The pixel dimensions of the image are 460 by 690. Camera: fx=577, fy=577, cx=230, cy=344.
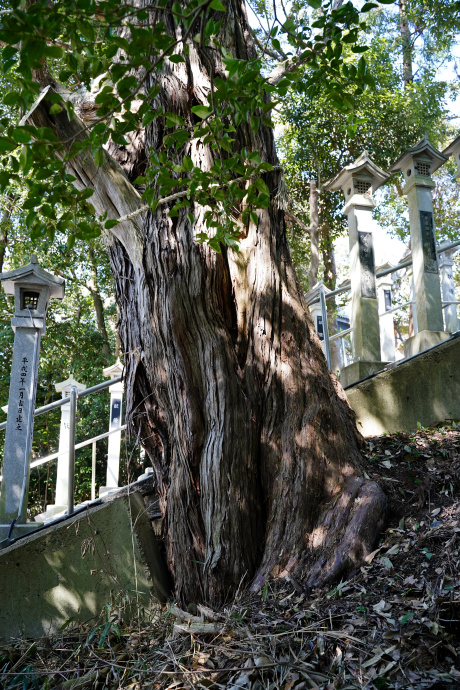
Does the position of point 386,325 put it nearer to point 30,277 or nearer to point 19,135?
point 30,277

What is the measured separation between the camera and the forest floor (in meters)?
2.38

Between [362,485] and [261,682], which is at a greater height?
[362,485]

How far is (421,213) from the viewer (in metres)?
6.08

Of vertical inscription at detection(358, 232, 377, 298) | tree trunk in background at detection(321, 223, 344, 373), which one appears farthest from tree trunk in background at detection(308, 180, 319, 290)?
vertical inscription at detection(358, 232, 377, 298)

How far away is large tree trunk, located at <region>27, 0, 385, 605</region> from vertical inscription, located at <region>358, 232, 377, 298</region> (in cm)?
184

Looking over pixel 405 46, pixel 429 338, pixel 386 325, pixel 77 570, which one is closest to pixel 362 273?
pixel 429 338

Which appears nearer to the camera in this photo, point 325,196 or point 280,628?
point 280,628

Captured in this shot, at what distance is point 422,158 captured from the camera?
6.13 metres

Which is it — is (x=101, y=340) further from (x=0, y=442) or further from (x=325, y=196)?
(x=325, y=196)

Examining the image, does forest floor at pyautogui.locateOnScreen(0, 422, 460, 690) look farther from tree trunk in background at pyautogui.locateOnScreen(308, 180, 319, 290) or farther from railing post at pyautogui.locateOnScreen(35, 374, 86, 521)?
tree trunk in background at pyautogui.locateOnScreen(308, 180, 319, 290)

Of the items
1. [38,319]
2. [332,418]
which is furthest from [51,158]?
[38,319]

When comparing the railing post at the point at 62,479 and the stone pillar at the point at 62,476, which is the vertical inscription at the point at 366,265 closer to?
the railing post at the point at 62,479

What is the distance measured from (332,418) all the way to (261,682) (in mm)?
1716

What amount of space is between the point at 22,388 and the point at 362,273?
3.40 metres
